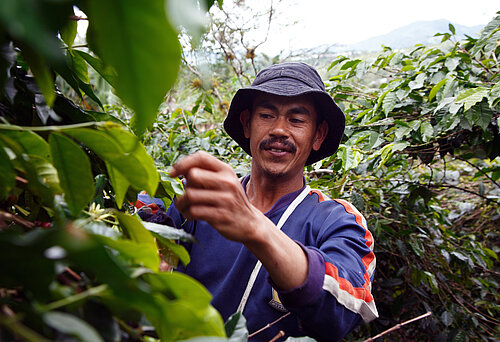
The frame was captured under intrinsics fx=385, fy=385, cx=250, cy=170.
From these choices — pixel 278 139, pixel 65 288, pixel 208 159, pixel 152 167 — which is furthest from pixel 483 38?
pixel 65 288

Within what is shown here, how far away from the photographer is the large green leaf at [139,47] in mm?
178

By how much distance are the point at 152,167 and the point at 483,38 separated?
1.69 meters

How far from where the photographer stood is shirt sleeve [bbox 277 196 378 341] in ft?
2.66

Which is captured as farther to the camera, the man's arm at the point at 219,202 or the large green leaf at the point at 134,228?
→ the man's arm at the point at 219,202

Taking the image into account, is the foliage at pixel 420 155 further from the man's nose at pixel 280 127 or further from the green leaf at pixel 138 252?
the green leaf at pixel 138 252

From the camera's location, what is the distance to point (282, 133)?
143 cm

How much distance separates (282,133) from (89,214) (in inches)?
40.4

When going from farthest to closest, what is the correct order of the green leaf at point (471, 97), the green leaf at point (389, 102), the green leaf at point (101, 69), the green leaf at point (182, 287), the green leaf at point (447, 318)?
the green leaf at point (447, 318) < the green leaf at point (389, 102) < the green leaf at point (471, 97) < the green leaf at point (101, 69) < the green leaf at point (182, 287)

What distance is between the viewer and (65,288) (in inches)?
10.8

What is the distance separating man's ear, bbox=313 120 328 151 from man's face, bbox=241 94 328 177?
0.22 ft

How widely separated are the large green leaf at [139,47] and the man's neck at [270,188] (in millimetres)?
1286

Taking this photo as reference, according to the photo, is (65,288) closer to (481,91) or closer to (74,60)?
(74,60)

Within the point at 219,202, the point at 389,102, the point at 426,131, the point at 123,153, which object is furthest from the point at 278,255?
the point at 389,102

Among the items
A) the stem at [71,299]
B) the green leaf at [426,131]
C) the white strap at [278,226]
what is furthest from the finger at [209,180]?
the green leaf at [426,131]
